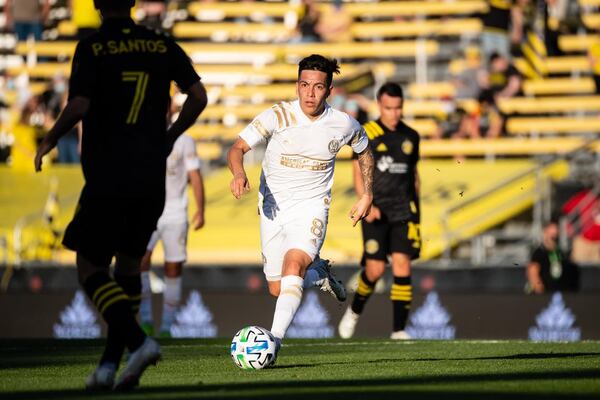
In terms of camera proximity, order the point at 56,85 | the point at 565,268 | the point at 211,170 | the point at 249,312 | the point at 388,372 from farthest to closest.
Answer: the point at 56,85 → the point at 211,170 → the point at 565,268 → the point at 249,312 → the point at 388,372

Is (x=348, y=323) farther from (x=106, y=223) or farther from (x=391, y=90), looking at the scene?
(x=106, y=223)

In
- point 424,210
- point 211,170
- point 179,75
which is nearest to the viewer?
point 179,75

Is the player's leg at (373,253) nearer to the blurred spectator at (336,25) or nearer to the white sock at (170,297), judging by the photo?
the white sock at (170,297)

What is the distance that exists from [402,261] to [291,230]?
4104mm

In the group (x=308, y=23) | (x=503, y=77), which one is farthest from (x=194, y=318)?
(x=308, y=23)

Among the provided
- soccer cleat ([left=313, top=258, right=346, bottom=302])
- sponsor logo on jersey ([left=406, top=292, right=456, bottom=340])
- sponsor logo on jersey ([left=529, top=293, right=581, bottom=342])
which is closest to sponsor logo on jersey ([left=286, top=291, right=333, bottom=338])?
sponsor logo on jersey ([left=406, top=292, right=456, bottom=340])

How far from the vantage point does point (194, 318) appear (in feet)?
57.5

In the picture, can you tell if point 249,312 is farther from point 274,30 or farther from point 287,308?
point 274,30

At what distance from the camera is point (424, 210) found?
21.6 metres

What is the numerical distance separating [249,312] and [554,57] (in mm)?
10839

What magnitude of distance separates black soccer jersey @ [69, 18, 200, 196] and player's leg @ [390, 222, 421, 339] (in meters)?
6.26

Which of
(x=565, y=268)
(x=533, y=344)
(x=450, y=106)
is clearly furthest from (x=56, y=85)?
(x=533, y=344)

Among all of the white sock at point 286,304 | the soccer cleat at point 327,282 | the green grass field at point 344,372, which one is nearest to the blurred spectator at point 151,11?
the green grass field at point 344,372

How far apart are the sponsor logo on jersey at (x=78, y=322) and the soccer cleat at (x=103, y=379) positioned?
10571mm
